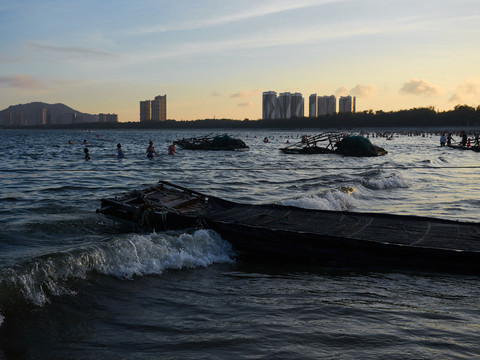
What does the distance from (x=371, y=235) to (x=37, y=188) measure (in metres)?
14.2

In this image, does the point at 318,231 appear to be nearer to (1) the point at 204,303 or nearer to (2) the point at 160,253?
(2) the point at 160,253

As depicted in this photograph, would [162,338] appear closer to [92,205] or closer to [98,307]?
[98,307]

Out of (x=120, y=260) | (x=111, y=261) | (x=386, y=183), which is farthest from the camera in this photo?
(x=386, y=183)

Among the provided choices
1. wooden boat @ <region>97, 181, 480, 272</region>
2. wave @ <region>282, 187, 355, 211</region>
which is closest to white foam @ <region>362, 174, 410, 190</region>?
wave @ <region>282, 187, 355, 211</region>

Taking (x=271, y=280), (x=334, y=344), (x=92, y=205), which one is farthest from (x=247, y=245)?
(x=92, y=205)

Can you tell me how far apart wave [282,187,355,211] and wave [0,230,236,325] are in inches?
242

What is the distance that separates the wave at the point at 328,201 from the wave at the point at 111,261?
6138mm

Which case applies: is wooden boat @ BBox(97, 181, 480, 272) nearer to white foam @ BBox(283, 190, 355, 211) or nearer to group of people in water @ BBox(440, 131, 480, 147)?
white foam @ BBox(283, 190, 355, 211)

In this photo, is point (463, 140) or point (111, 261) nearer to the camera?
point (111, 261)

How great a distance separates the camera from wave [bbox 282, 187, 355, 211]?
48.9 feet

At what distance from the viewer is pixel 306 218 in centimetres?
1007

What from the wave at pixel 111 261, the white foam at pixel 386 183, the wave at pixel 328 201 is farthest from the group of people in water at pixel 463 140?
the wave at pixel 111 261

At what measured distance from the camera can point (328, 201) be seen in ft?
51.8

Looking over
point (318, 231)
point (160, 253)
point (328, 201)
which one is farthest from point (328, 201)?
point (160, 253)
